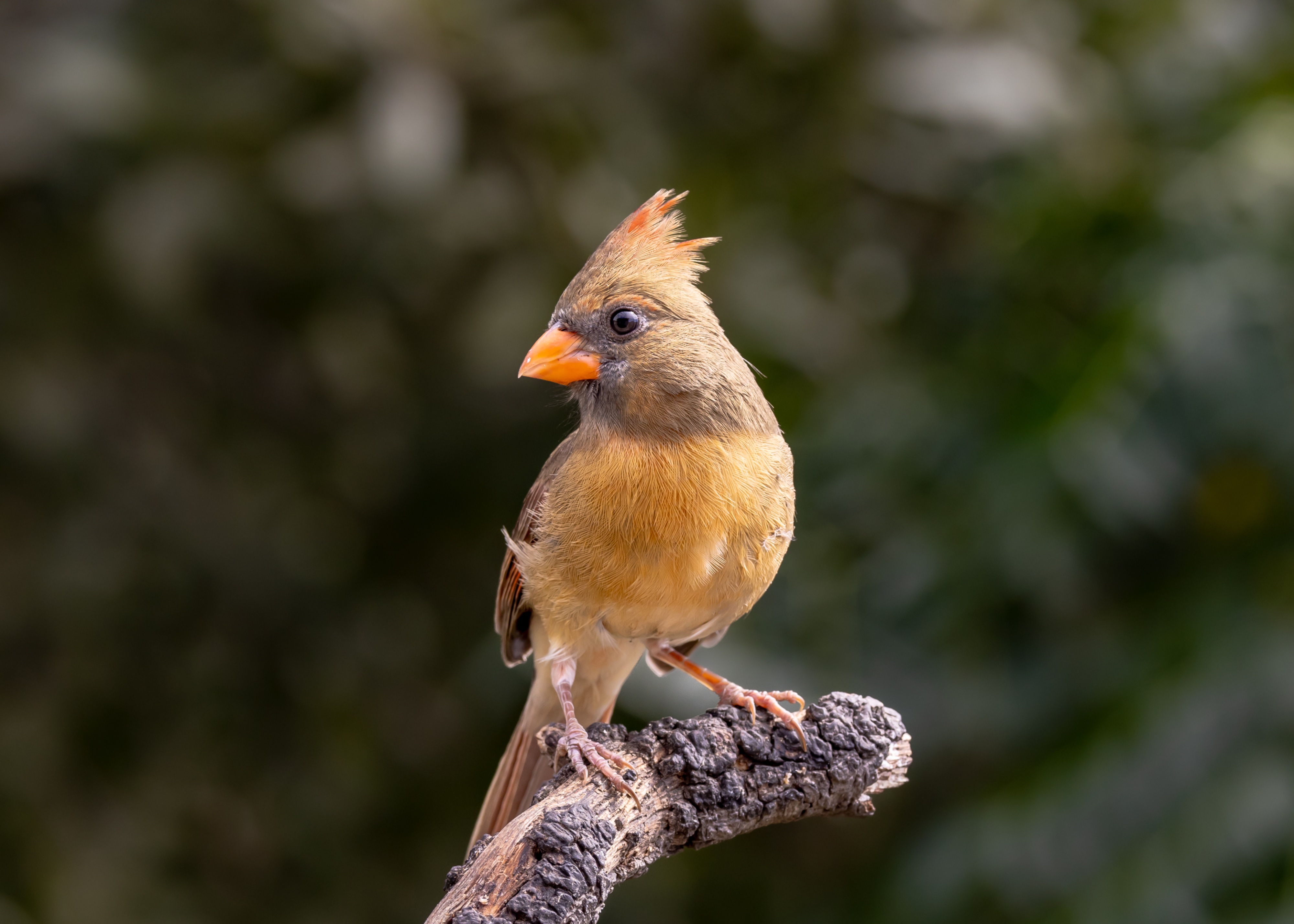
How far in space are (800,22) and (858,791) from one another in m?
2.73

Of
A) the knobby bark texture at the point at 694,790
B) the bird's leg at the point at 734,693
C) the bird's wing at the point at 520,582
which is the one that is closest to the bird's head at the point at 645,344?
the bird's wing at the point at 520,582

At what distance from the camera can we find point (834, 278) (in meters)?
4.72

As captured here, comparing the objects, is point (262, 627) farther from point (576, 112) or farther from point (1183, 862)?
point (1183, 862)

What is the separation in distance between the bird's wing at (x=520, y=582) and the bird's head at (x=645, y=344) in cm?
21

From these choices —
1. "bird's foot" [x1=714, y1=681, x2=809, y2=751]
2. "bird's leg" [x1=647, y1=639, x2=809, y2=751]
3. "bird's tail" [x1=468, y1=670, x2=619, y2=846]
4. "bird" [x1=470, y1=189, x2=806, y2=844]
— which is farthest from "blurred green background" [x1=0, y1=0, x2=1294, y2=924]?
"bird" [x1=470, y1=189, x2=806, y2=844]

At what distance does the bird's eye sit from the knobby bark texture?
34.1 inches

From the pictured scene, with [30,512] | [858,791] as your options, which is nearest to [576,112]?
[30,512]

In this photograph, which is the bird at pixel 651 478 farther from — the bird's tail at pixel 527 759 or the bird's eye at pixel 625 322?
the bird's tail at pixel 527 759

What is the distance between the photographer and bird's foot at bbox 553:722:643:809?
2520 mm

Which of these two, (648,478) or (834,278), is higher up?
(834,278)

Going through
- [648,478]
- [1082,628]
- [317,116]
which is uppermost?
[317,116]

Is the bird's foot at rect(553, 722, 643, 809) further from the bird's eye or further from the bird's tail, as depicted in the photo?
the bird's eye

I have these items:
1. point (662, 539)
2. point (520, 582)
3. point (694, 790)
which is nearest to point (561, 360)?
point (662, 539)

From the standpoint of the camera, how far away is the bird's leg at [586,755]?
252 centimetres
